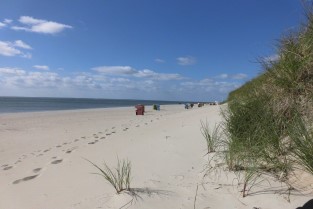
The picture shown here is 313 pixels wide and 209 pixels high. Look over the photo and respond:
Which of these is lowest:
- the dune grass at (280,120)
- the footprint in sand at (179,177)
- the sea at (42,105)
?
the sea at (42,105)

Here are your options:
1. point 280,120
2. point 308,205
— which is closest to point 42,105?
point 280,120

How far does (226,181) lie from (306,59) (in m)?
2.04

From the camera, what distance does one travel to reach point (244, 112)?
15.1 ft

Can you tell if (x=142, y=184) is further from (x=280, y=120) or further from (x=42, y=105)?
(x=42, y=105)

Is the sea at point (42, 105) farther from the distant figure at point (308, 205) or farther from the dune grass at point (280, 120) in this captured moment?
the distant figure at point (308, 205)

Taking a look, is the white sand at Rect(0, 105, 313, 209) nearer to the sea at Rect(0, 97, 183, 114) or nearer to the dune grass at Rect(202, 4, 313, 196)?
the dune grass at Rect(202, 4, 313, 196)

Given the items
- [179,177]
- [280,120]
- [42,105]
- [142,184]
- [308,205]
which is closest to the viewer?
[308,205]

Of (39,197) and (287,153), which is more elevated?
(287,153)

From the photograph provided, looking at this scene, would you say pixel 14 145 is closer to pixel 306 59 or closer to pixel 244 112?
pixel 244 112

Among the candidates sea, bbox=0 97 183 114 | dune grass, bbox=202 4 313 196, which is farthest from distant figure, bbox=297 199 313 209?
sea, bbox=0 97 183 114

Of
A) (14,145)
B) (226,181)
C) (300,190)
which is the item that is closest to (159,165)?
(226,181)

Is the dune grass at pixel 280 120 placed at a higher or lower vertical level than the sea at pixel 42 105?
higher

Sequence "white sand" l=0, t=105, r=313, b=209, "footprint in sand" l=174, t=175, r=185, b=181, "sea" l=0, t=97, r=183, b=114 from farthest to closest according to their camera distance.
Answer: "sea" l=0, t=97, r=183, b=114, "footprint in sand" l=174, t=175, r=185, b=181, "white sand" l=0, t=105, r=313, b=209

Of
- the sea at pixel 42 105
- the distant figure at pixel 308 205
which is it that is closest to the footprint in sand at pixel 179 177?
the distant figure at pixel 308 205
